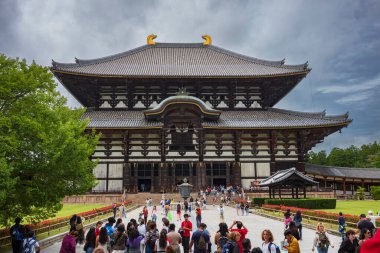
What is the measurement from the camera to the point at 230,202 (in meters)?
40.7

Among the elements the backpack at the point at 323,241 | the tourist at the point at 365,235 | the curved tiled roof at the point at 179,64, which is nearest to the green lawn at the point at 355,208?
the backpack at the point at 323,241

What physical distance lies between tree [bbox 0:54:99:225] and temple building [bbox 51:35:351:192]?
28.2 meters

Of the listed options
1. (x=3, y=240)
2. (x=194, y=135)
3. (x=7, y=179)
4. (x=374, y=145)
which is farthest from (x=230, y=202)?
(x=374, y=145)

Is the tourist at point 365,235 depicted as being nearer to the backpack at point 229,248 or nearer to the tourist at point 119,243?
the backpack at point 229,248

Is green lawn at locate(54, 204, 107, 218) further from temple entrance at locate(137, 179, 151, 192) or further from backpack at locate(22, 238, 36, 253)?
backpack at locate(22, 238, 36, 253)

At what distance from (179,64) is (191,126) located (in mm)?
13678

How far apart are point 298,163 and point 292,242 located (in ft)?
133

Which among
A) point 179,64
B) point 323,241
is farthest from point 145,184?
point 323,241

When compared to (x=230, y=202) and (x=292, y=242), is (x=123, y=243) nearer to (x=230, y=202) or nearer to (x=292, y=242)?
(x=292, y=242)

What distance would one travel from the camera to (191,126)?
48.2m

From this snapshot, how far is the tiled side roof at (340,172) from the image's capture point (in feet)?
174

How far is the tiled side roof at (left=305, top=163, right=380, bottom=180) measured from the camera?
2084 inches

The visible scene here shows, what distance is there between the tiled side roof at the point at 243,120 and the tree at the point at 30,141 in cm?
2836

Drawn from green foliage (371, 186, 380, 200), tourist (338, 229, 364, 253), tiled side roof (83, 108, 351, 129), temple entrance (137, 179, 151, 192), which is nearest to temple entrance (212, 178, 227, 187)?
tiled side roof (83, 108, 351, 129)
